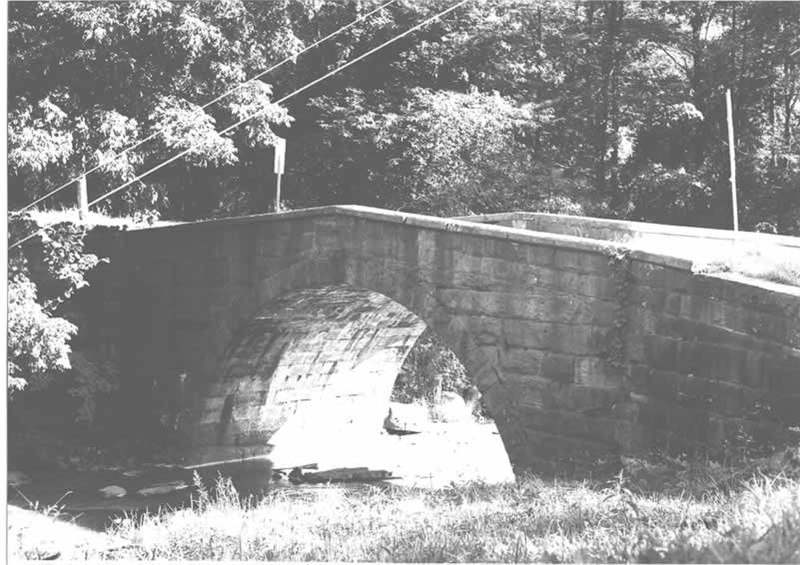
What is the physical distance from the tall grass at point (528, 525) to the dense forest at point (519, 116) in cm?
790

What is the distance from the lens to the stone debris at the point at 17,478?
52.3 feet

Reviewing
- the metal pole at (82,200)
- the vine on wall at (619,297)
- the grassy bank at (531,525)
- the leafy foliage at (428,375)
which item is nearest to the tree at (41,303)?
the metal pole at (82,200)

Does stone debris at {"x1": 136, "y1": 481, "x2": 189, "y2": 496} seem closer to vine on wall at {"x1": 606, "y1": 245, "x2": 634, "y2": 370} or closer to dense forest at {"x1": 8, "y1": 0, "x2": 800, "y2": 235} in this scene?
dense forest at {"x1": 8, "y1": 0, "x2": 800, "y2": 235}

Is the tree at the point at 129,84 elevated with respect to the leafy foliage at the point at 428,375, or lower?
elevated

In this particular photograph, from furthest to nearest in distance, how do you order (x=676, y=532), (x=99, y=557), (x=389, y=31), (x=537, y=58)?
(x=537, y=58) → (x=389, y=31) → (x=99, y=557) → (x=676, y=532)

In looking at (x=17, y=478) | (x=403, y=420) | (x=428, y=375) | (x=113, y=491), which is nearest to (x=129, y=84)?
(x=113, y=491)

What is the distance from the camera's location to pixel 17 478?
53.1 feet

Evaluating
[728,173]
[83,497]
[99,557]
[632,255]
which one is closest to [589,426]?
[632,255]

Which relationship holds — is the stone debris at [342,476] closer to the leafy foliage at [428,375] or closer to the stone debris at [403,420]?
the stone debris at [403,420]

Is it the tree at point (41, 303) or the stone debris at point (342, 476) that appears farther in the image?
the stone debris at point (342, 476)

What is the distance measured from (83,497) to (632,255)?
798 centimetres

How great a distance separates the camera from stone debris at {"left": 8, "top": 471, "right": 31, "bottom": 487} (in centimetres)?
1594

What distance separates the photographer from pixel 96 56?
47.3ft

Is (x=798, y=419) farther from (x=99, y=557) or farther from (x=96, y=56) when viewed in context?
(x=96, y=56)
